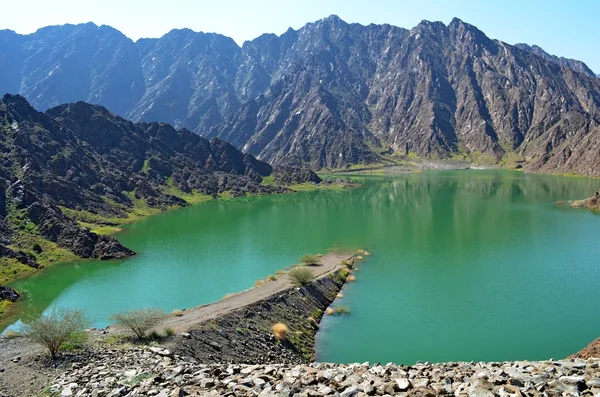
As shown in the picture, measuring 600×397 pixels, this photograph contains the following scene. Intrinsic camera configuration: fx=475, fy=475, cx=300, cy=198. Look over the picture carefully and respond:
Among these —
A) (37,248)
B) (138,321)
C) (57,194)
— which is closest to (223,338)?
(138,321)

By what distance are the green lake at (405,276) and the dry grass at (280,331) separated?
4.29m

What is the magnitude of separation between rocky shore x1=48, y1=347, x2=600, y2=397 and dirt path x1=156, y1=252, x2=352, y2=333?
1725 centimetres

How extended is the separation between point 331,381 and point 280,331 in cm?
2964

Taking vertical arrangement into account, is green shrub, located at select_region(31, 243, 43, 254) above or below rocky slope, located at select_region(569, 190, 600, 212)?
below

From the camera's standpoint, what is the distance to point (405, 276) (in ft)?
258

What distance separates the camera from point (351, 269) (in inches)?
3324

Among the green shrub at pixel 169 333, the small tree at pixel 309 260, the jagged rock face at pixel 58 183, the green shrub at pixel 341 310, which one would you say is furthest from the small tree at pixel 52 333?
the jagged rock face at pixel 58 183

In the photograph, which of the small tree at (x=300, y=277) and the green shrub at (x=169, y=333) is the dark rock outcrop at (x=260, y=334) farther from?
the small tree at (x=300, y=277)

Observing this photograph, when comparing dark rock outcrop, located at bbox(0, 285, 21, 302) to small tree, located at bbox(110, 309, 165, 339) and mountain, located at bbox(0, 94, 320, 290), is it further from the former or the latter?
small tree, located at bbox(110, 309, 165, 339)

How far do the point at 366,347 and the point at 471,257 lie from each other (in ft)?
161

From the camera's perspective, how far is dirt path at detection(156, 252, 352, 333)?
48.3 meters

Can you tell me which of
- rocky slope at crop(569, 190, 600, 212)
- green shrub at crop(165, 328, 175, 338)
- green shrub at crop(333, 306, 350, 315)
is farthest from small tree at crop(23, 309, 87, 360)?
rocky slope at crop(569, 190, 600, 212)

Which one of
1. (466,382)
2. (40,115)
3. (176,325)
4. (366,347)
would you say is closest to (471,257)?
(366,347)

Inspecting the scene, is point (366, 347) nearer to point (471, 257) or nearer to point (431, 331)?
point (431, 331)
